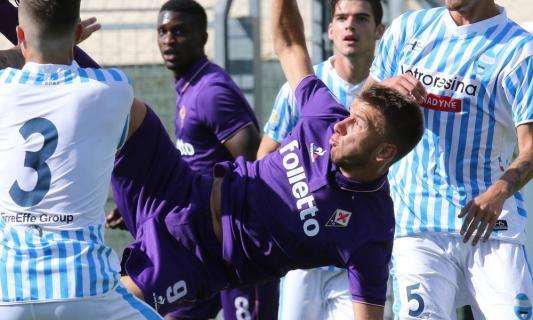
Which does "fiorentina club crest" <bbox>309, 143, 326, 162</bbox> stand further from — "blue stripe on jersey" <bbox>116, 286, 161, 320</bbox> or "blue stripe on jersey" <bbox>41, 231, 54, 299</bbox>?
"blue stripe on jersey" <bbox>41, 231, 54, 299</bbox>

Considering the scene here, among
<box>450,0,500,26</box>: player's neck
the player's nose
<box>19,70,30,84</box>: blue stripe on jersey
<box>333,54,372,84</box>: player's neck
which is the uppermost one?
<box>19,70,30,84</box>: blue stripe on jersey

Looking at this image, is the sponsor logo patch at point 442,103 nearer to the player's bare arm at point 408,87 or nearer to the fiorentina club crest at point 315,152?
the player's bare arm at point 408,87

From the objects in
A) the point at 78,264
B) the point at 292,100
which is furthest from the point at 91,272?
the point at 292,100

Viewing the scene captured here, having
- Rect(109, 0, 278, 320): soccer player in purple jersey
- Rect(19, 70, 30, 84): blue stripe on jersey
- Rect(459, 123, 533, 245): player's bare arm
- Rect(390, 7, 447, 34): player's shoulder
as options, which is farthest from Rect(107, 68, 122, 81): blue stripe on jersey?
Rect(109, 0, 278, 320): soccer player in purple jersey

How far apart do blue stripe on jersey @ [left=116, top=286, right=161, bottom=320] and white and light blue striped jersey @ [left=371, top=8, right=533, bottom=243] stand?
2.16 meters

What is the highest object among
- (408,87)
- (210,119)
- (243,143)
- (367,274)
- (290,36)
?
(290,36)

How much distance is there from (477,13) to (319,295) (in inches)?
74.8

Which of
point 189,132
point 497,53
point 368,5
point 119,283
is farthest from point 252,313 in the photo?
point 119,283

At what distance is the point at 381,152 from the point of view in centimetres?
514

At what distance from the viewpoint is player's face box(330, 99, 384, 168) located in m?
5.09

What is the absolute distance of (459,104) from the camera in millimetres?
6074

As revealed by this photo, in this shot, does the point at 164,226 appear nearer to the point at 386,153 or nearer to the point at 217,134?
the point at 386,153

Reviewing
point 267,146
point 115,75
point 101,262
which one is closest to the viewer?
point 101,262

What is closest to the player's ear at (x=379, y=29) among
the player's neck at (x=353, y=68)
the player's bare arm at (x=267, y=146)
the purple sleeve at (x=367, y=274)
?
the player's neck at (x=353, y=68)
